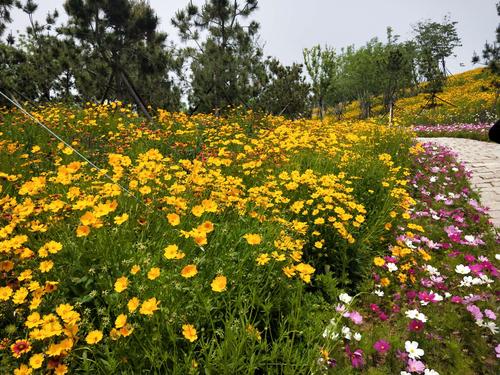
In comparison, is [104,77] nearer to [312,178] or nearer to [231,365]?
[312,178]

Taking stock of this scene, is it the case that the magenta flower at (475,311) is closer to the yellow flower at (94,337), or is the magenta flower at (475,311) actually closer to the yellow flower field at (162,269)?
the yellow flower field at (162,269)

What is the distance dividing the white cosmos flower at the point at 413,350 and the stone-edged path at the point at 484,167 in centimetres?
349

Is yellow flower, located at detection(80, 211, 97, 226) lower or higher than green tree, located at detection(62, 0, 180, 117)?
lower

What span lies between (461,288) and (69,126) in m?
6.37

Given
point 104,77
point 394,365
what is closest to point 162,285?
point 394,365

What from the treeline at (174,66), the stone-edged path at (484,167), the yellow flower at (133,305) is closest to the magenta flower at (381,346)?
the yellow flower at (133,305)

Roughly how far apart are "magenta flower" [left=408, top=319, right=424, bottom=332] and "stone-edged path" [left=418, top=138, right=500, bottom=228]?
3.19 meters

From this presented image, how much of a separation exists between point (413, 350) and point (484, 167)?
7.65 metres

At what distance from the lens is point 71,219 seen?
254 centimetres

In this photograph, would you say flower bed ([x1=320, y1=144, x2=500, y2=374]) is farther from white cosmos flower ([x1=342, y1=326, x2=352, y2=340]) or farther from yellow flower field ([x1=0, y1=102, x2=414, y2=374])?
yellow flower field ([x1=0, y1=102, x2=414, y2=374])

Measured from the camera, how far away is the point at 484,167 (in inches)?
330

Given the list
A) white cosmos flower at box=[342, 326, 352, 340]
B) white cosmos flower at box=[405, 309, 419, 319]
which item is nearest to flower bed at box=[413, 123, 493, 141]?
white cosmos flower at box=[405, 309, 419, 319]

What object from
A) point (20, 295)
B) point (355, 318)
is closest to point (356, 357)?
point (355, 318)

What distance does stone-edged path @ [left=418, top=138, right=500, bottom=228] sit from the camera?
6.12 meters
